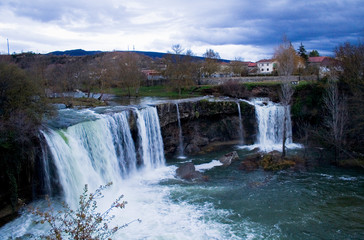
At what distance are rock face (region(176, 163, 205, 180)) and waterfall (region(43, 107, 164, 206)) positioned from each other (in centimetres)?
317

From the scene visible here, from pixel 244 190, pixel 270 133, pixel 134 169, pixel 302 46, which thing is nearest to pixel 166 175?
pixel 134 169

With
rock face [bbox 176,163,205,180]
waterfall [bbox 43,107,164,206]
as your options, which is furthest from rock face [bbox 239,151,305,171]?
waterfall [bbox 43,107,164,206]

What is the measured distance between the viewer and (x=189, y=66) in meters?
43.1

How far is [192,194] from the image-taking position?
16.0m

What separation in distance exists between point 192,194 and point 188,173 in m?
2.94

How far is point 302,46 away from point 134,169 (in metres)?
54.0

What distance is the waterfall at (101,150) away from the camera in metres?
14.1

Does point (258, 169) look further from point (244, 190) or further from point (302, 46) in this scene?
point (302, 46)

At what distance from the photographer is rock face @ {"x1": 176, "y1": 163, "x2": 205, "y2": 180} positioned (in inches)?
730

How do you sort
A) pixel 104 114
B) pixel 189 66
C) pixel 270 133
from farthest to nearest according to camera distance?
1. pixel 189 66
2. pixel 270 133
3. pixel 104 114

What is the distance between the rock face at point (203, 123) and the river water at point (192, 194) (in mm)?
3349

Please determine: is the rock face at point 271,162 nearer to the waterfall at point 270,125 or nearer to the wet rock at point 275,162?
the wet rock at point 275,162

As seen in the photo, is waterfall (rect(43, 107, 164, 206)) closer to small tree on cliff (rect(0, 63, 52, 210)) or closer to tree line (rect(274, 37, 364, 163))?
small tree on cliff (rect(0, 63, 52, 210))

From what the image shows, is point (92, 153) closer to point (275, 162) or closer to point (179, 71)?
point (275, 162)
